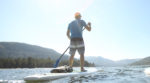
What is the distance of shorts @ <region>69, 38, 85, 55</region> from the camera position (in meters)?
9.53

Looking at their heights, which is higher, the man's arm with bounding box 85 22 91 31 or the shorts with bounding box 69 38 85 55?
the man's arm with bounding box 85 22 91 31

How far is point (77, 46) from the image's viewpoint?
960cm

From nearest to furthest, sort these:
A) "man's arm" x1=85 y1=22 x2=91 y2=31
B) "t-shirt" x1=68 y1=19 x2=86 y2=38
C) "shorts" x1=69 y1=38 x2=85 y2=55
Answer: "shorts" x1=69 y1=38 x2=85 y2=55 → "t-shirt" x1=68 y1=19 x2=86 y2=38 → "man's arm" x1=85 y1=22 x2=91 y2=31

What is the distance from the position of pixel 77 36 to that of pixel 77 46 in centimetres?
63

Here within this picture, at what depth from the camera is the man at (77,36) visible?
9547mm

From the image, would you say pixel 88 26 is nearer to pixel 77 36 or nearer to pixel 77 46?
Answer: pixel 77 36

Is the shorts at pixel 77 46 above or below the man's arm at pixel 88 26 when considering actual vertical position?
below

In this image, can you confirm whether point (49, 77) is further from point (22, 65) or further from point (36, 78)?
point (22, 65)

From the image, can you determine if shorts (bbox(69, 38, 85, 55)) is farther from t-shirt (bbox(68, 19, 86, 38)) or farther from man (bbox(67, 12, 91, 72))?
t-shirt (bbox(68, 19, 86, 38))

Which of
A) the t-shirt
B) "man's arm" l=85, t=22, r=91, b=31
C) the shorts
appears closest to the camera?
the shorts

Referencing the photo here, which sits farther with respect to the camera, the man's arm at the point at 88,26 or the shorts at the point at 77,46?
the man's arm at the point at 88,26

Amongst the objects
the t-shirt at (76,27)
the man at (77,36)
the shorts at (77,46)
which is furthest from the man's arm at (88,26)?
the shorts at (77,46)

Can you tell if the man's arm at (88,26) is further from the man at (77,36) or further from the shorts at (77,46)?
the shorts at (77,46)

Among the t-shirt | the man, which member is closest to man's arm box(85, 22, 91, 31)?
the man
